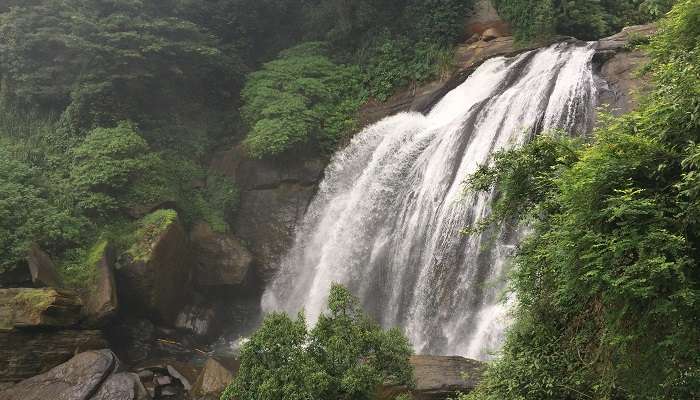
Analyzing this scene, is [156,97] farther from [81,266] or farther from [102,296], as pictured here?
[102,296]

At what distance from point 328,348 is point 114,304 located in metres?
7.21

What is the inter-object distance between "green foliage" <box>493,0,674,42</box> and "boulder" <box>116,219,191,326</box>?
11497 millimetres

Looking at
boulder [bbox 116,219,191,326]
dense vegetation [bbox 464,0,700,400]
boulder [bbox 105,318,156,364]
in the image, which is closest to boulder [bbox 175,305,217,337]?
boulder [bbox 116,219,191,326]

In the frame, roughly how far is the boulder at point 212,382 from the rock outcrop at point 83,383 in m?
0.99

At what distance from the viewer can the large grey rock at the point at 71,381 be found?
31.6ft

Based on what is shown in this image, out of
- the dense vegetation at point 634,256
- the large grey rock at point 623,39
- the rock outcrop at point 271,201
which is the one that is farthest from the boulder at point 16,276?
the large grey rock at point 623,39

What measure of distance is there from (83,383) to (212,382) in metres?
2.38

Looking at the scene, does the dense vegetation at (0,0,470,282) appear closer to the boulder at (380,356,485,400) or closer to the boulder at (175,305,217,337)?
the boulder at (175,305,217,337)

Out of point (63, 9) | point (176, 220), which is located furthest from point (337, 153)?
point (63, 9)

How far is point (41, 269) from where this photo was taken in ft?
36.9

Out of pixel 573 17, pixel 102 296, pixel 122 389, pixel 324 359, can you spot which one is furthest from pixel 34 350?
pixel 573 17

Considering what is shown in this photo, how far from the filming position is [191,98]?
59.5ft

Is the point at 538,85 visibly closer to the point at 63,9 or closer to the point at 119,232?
the point at 119,232

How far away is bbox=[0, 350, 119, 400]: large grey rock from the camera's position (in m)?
9.62
